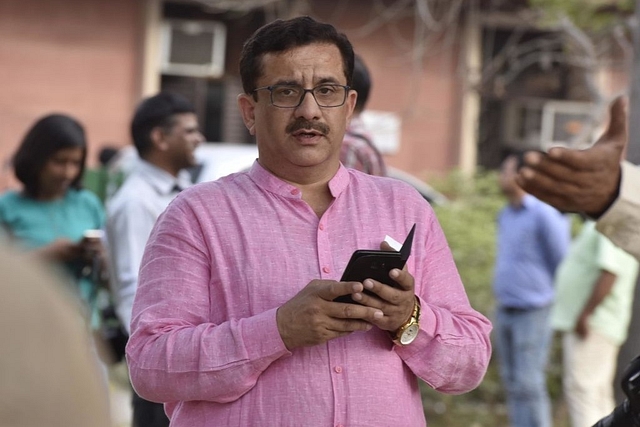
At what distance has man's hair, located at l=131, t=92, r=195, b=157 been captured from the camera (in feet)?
16.5

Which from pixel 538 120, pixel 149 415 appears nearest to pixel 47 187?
pixel 149 415

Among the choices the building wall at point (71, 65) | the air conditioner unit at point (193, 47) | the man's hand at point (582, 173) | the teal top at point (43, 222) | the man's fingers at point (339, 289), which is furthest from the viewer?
the air conditioner unit at point (193, 47)

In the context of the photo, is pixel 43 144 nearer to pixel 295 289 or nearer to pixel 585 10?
pixel 295 289

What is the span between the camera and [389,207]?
2.86 meters

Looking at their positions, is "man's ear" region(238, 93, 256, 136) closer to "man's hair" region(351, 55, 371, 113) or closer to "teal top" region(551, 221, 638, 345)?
"man's hair" region(351, 55, 371, 113)

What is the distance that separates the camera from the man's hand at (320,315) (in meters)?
2.50

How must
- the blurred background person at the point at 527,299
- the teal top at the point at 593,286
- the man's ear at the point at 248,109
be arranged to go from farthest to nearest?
the blurred background person at the point at 527,299 → the teal top at the point at 593,286 → the man's ear at the point at 248,109

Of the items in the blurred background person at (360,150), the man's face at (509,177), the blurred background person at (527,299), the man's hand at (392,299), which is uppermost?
the blurred background person at (360,150)

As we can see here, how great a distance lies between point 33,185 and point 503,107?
38.1 feet

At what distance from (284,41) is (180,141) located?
2267 millimetres

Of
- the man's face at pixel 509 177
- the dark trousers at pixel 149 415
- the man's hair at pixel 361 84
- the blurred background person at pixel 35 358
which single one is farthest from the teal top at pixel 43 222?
the blurred background person at pixel 35 358

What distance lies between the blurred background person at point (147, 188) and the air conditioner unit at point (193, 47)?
9564 millimetres

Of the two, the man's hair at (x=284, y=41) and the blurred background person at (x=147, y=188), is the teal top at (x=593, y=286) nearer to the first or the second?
the blurred background person at (x=147, y=188)

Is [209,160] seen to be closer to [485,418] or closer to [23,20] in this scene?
[485,418]
